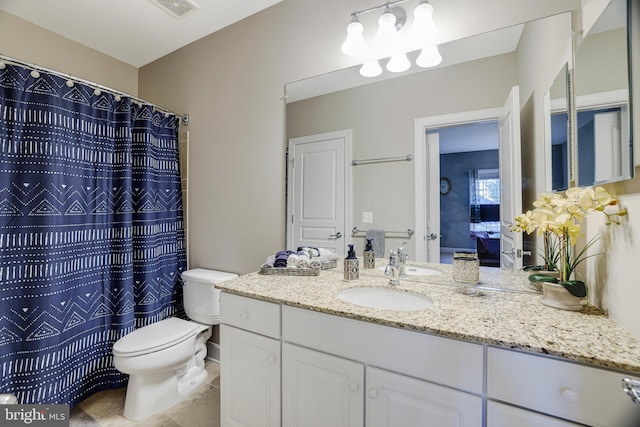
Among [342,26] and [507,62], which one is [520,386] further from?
[342,26]

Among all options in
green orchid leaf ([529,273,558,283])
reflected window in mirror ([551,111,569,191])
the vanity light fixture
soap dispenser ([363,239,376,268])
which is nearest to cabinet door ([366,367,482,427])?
green orchid leaf ([529,273,558,283])

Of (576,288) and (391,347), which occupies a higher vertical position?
(576,288)

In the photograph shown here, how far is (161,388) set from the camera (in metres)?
1.64

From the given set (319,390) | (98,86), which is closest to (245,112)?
(98,86)

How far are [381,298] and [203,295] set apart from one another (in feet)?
4.24

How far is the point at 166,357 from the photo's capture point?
5.18 feet

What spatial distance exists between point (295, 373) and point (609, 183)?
4.08 feet

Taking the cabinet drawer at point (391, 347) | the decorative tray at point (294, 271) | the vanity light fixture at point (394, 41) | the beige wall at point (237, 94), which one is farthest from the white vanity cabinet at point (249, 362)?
the vanity light fixture at point (394, 41)

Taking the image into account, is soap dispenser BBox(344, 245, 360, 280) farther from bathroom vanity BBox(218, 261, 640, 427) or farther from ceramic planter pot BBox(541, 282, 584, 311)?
ceramic planter pot BBox(541, 282, 584, 311)

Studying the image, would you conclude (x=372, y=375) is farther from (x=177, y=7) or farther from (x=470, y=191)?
(x=177, y=7)

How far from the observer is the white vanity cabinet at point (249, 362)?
1.15 meters

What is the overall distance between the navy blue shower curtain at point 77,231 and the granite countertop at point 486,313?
1014mm

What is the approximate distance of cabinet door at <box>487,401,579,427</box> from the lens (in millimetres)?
710

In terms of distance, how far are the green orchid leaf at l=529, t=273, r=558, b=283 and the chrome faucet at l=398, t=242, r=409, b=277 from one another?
50 cm
